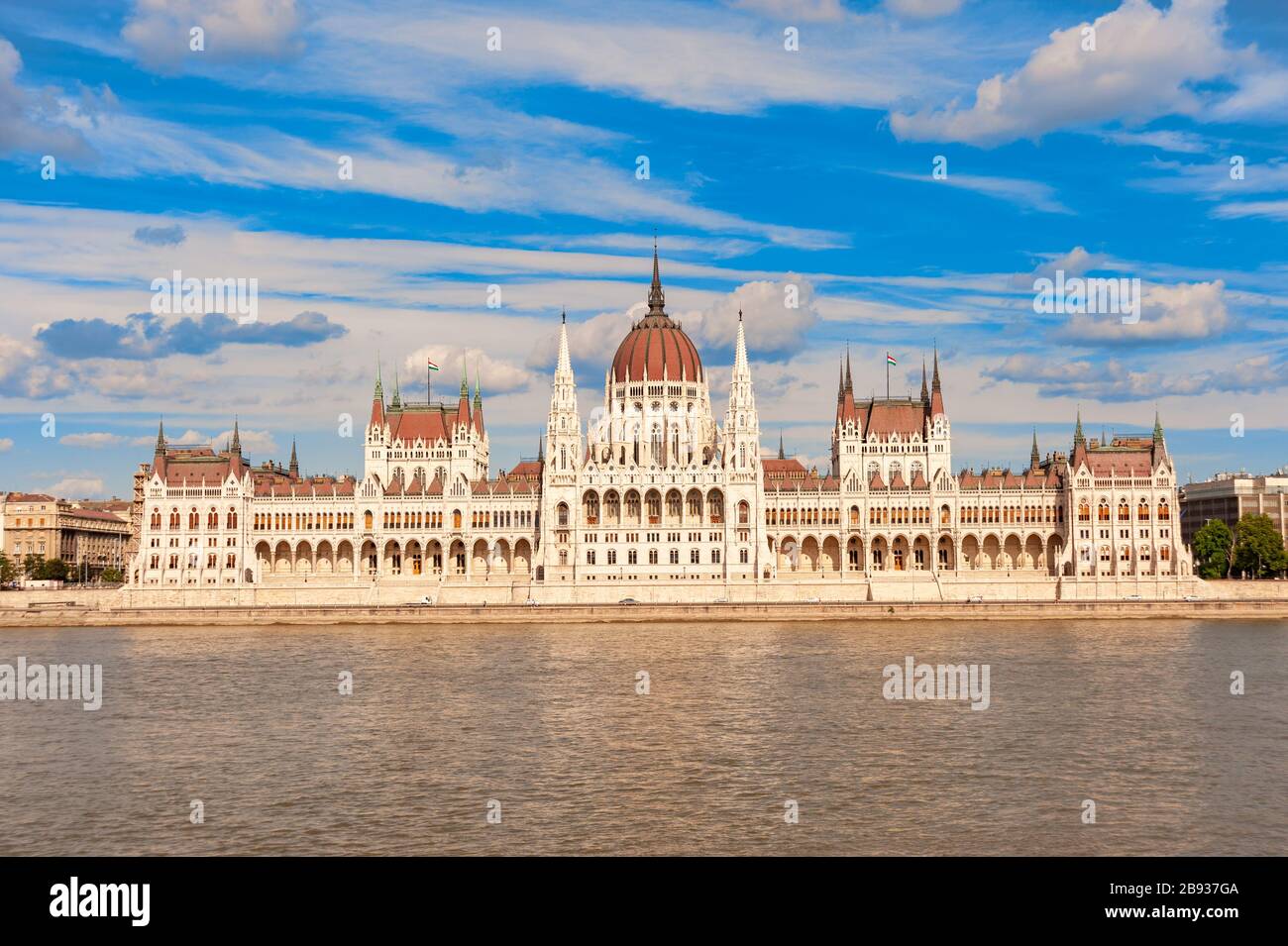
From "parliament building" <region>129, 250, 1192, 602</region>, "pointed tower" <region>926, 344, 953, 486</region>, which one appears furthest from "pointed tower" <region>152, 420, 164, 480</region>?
"pointed tower" <region>926, 344, 953, 486</region>

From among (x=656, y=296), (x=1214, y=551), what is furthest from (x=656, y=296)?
(x=1214, y=551)

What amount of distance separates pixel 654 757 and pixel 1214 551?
9198 cm

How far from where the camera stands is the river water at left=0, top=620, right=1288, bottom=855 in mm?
25359

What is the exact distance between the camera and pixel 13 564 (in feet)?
431

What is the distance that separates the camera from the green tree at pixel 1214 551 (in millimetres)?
111125

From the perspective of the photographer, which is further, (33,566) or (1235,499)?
(1235,499)

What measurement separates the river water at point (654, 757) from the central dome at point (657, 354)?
58.4 meters

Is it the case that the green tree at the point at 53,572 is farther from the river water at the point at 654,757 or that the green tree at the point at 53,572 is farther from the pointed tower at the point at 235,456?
the river water at the point at 654,757

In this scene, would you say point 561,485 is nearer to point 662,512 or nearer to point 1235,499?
point 662,512

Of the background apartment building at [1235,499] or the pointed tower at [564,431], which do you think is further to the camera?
the background apartment building at [1235,499]

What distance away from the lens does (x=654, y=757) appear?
34125 millimetres

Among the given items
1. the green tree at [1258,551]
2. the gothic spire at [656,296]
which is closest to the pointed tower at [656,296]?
the gothic spire at [656,296]
